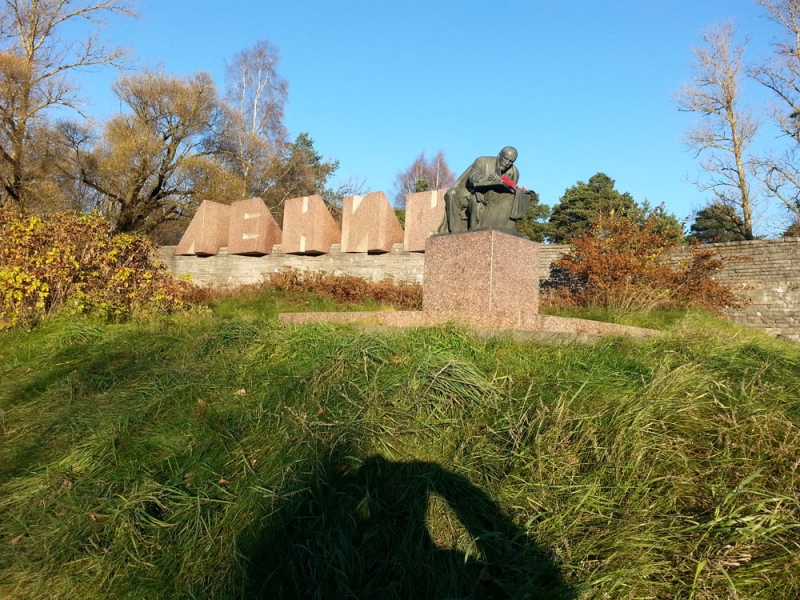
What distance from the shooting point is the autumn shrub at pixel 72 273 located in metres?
6.73

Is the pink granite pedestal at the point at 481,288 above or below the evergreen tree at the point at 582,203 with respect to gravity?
below

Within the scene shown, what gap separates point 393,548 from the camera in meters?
2.25

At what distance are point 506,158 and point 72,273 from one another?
214 inches

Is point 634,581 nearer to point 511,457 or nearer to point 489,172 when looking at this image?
point 511,457

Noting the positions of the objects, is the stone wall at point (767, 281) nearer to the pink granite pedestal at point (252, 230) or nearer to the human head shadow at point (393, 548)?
the pink granite pedestal at point (252, 230)

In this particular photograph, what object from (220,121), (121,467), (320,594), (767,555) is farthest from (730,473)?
(220,121)

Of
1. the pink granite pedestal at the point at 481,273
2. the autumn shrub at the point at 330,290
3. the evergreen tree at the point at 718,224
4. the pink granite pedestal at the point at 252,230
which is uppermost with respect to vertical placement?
the evergreen tree at the point at 718,224

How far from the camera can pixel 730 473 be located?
7.46 feet

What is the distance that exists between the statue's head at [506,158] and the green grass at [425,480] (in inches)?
148

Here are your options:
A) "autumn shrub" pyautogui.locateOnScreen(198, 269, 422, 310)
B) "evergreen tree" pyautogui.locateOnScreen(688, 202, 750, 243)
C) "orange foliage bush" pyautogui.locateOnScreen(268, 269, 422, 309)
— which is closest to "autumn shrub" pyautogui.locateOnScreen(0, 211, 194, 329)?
"autumn shrub" pyautogui.locateOnScreen(198, 269, 422, 310)

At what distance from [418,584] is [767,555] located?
116 cm

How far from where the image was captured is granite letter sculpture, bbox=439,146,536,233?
23.1 feet

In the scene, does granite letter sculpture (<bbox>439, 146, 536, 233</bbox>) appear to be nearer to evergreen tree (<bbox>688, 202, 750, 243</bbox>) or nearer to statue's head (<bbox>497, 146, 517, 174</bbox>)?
statue's head (<bbox>497, 146, 517, 174</bbox>)

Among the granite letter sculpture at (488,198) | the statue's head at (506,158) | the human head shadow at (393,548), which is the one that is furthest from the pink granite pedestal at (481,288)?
the human head shadow at (393,548)
